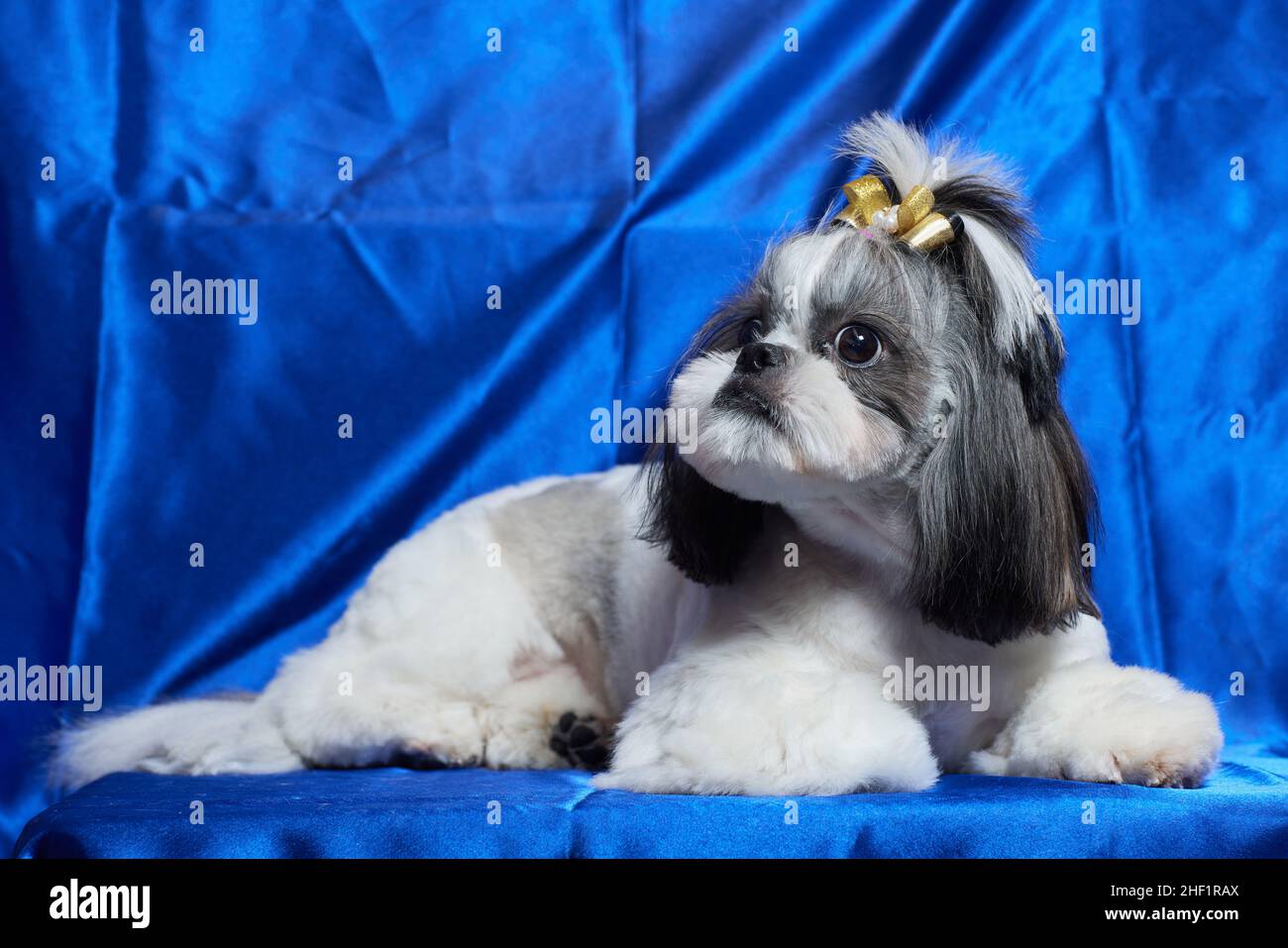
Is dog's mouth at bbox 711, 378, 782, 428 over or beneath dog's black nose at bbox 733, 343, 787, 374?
beneath

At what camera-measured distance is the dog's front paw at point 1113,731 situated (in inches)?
92.0

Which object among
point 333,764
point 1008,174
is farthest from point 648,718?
point 1008,174

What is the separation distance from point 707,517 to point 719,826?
24.2 inches

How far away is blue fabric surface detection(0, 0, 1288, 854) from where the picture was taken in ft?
11.6

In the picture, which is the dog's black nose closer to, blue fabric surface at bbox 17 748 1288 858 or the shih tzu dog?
the shih tzu dog

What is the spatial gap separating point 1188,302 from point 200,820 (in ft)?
8.58

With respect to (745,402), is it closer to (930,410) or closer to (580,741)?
(930,410)

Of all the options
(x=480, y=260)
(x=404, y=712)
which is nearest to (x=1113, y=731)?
(x=404, y=712)

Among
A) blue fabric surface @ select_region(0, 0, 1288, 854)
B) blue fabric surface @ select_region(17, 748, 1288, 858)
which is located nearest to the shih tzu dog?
blue fabric surface @ select_region(17, 748, 1288, 858)

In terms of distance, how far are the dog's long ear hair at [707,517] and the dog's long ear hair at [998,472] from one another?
34 centimetres

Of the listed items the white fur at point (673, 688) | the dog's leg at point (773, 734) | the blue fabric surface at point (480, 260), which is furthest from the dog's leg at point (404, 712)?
the blue fabric surface at point (480, 260)

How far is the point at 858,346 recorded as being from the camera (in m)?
2.32

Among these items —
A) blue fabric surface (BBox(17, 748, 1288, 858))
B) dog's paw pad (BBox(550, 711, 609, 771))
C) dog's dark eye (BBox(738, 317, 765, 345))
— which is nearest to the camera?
blue fabric surface (BBox(17, 748, 1288, 858))
